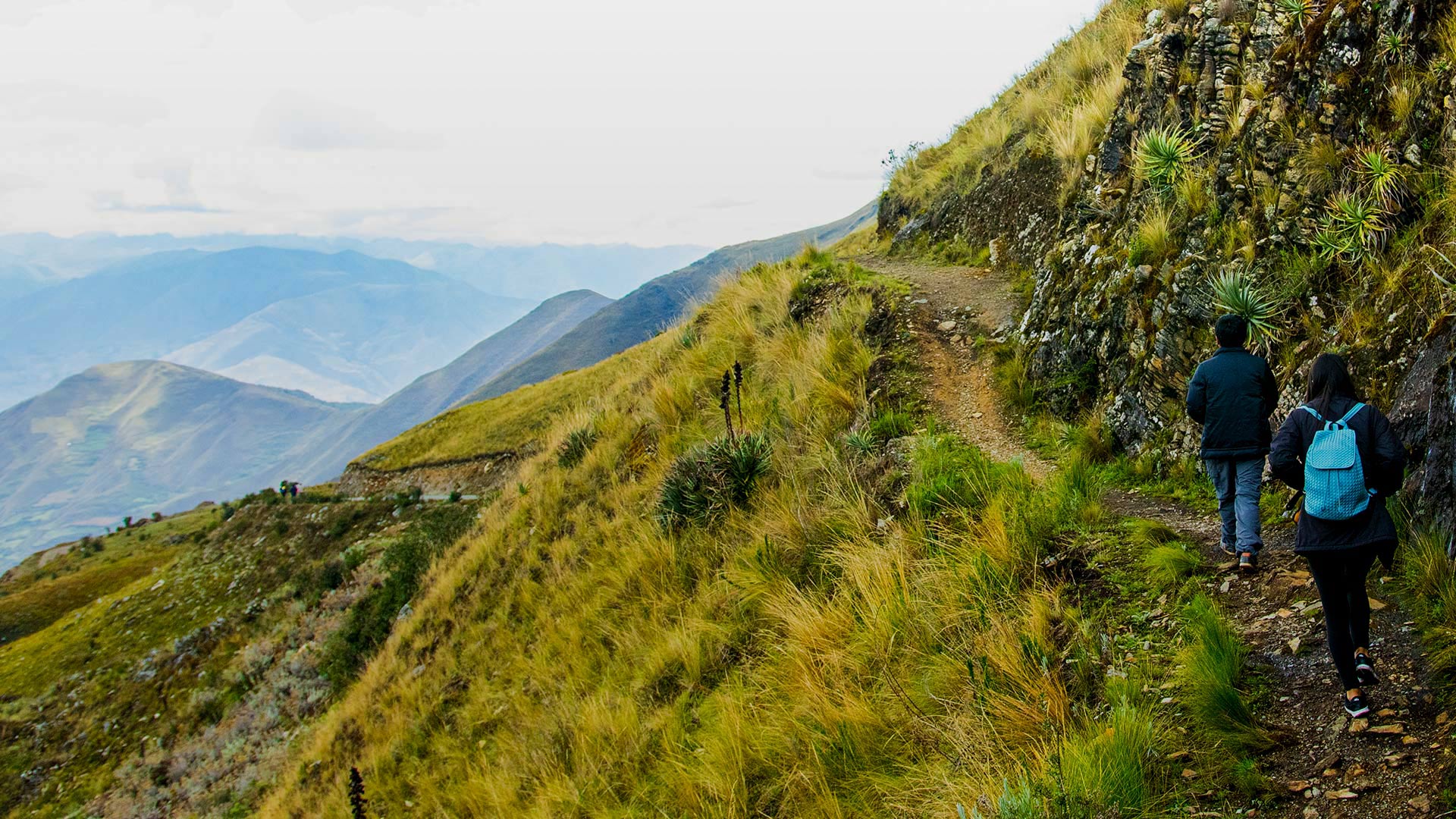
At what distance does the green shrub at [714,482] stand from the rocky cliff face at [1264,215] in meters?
3.23

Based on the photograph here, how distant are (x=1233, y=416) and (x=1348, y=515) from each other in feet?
4.44

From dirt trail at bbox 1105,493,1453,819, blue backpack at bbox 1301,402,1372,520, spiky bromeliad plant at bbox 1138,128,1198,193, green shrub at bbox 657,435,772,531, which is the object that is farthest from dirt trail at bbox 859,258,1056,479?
blue backpack at bbox 1301,402,1372,520

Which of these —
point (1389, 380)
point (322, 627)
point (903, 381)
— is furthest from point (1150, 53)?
point (322, 627)

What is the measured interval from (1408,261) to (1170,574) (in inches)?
99.8

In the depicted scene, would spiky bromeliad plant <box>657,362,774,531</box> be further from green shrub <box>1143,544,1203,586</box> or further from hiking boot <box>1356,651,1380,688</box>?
hiking boot <box>1356,651,1380,688</box>

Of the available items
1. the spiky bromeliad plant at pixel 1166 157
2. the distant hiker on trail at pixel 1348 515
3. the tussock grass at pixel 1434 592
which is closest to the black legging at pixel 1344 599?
the distant hiker on trail at pixel 1348 515

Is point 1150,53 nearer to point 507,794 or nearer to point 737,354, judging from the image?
point 737,354

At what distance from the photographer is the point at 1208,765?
2.86m

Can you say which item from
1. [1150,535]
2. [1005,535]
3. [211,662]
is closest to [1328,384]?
[1150,535]

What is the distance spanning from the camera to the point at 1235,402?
4.41 m

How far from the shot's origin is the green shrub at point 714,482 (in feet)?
25.9

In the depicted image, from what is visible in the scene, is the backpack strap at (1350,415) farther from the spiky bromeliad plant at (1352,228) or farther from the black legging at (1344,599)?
the spiky bromeliad plant at (1352,228)

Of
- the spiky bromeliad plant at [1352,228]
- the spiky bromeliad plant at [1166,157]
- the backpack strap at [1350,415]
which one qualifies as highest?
the spiky bromeliad plant at [1166,157]

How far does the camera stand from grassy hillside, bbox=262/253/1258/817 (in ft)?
11.3
